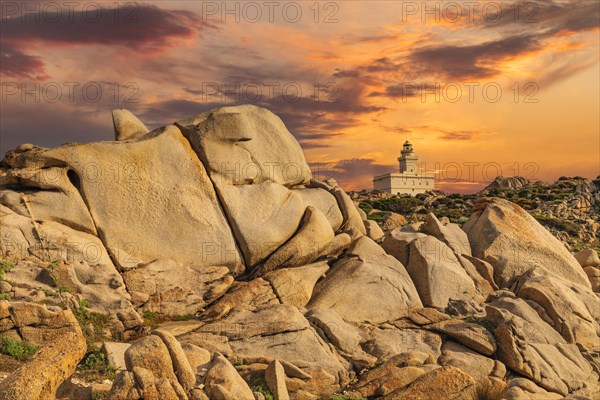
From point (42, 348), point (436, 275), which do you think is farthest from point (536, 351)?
point (42, 348)

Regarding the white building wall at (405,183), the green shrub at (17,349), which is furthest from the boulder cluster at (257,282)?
the white building wall at (405,183)

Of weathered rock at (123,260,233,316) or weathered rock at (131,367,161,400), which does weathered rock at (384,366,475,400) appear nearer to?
weathered rock at (131,367,161,400)

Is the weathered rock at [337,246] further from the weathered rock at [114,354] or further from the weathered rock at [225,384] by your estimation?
the weathered rock at [225,384]

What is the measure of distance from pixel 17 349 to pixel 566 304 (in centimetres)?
2181

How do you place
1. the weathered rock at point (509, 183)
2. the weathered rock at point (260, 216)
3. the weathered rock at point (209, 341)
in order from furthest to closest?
1. the weathered rock at point (509, 183)
2. the weathered rock at point (260, 216)
3. the weathered rock at point (209, 341)

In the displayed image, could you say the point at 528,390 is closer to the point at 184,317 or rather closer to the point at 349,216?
the point at 184,317

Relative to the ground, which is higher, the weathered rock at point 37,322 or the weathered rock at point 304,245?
the weathered rock at point 304,245

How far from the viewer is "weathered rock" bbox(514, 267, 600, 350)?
2736cm

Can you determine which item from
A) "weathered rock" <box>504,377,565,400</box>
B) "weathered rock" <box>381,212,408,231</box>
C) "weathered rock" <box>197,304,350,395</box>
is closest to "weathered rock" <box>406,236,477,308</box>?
"weathered rock" <box>504,377,565,400</box>

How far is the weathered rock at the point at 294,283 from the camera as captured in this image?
2692 centimetres

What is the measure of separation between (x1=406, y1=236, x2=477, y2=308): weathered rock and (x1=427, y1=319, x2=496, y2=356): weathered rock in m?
2.63

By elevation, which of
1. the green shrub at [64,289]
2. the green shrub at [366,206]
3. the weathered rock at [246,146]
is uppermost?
the weathered rock at [246,146]

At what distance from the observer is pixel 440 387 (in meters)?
20.0

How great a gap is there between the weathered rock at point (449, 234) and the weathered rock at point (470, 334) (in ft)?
21.5
